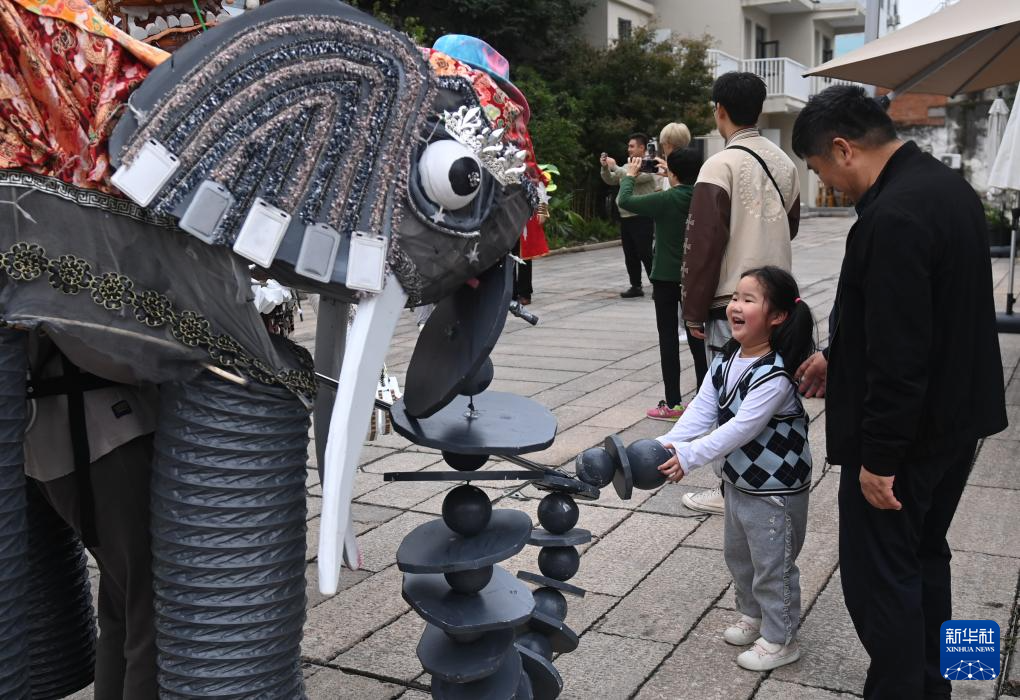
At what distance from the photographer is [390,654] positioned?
2.88 meters

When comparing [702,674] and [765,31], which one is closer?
[702,674]

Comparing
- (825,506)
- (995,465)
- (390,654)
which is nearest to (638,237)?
(995,465)

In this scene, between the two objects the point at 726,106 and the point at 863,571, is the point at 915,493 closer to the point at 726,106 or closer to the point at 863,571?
the point at 863,571

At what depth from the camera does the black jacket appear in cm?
214

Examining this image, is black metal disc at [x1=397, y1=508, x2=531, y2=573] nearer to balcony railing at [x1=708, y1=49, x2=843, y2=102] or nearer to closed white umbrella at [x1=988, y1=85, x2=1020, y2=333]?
closed white umbrella at [x1=988, y1=85, x2=1020, y2=333]

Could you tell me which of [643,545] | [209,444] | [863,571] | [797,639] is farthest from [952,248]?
[643,545]

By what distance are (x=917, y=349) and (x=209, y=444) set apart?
4.81ft

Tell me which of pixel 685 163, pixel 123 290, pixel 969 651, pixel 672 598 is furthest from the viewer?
pixel 685 163

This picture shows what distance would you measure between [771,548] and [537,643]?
2.60 feet

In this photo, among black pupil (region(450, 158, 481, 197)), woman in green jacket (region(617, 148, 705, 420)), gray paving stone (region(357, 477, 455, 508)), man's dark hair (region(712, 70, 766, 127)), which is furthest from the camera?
woman in green jacket (region(617, 148, 705, 420))

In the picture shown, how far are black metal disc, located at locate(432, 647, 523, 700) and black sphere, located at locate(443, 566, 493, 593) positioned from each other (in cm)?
16

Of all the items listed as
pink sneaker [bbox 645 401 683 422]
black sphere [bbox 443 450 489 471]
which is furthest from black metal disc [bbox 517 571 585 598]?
pink sneaker [bbox 645 401 683 422]

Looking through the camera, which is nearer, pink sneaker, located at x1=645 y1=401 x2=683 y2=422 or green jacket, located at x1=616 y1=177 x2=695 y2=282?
green jacket, located at x1=616 y1=177 x2=695 y2=282

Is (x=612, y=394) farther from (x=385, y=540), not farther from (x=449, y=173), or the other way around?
(x=449, y=173)
